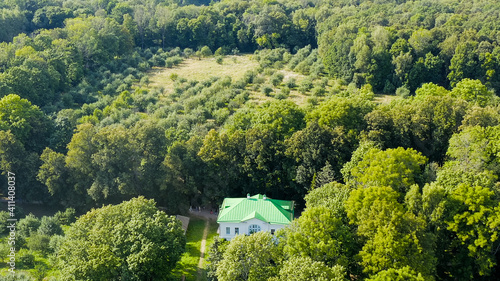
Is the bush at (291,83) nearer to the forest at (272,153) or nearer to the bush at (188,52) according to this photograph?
the forest at (272,153)

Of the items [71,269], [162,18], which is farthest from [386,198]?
[162,18]

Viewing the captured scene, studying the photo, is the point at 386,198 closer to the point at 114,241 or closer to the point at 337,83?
the point at 114,241

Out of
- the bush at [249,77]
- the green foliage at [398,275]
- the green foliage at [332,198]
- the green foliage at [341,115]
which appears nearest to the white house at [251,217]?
the green foliage at [332,198]

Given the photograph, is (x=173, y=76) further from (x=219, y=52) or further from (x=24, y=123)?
(x=24, y=123)

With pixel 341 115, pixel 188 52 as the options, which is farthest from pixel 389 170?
pixel 188 52

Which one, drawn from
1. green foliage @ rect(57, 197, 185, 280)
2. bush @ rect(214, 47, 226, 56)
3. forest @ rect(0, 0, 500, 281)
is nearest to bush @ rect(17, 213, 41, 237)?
forest @ rect(0, 0, 500, 281)

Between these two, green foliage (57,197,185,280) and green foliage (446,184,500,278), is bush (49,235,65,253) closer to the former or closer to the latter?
green foliage (57,197,185,280)
